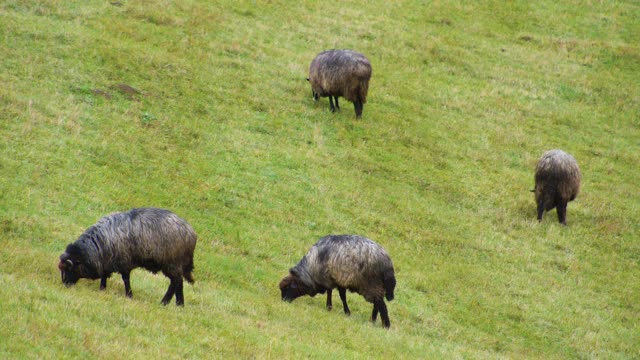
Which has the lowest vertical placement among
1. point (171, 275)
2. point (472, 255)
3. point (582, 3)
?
point (472, 255)

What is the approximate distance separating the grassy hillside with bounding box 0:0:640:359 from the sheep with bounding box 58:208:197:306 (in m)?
0.50

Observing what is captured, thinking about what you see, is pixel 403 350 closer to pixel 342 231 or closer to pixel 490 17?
pixel 342 231

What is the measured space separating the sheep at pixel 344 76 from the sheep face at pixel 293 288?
13.6 meters

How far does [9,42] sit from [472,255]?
1890 cm

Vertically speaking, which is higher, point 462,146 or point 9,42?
point 9,42

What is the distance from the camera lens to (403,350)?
16.1m

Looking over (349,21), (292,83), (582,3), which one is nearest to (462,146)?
(292,83)

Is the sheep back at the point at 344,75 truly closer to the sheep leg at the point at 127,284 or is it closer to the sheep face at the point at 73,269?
the sheep leg at the point at 127,284

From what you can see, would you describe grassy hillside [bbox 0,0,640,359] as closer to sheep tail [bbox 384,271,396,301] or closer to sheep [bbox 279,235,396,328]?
sheep [bbox 279,235,396,328]

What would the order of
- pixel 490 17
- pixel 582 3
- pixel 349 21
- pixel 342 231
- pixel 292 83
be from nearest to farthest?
1. pixel 342 231
2. pixel 292 83
3. pixel 349 21
4. pixel 490 17
5. pixel 582 3

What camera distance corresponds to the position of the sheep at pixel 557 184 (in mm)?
26906

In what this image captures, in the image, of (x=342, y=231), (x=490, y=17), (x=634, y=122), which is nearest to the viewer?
(x=342, y=231)

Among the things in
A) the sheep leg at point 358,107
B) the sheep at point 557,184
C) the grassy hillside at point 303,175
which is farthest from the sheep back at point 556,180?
the sheep leg at point 358,107

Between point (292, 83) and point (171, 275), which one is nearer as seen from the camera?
point (171, 275)
